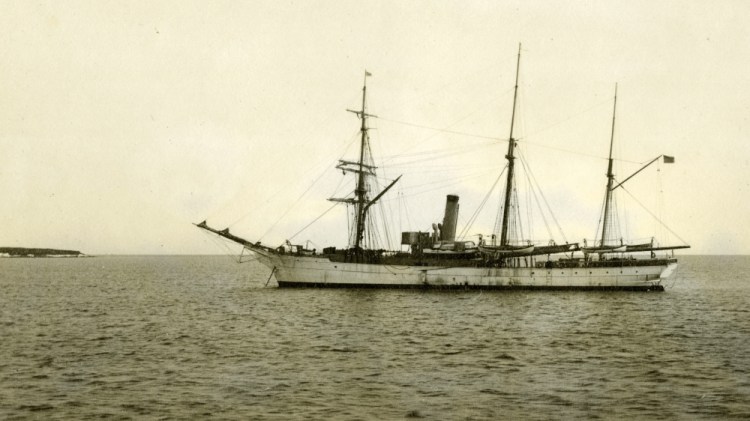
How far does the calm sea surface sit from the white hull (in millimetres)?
12392

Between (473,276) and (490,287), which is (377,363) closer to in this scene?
(473,276)

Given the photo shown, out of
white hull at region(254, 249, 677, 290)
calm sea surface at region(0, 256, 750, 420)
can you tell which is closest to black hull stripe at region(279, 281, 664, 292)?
white hull at region(254, 249, 677, 290)

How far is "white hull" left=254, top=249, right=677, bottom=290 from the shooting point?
5394cm

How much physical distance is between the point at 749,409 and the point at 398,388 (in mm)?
8963

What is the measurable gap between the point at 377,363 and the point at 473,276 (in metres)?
33.4

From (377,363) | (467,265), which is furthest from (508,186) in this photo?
(377,363)

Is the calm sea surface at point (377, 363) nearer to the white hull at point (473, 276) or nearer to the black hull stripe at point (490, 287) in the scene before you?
the white hull at point (473, 276)

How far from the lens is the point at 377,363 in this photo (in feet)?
72.3

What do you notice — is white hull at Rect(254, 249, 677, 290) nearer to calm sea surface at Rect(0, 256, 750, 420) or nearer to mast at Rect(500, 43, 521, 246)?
mast at Rect(500, 43, 521, 246)

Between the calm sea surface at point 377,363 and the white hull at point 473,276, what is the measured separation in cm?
1239

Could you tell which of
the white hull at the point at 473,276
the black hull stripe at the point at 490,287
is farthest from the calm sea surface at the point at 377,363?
the black hull stripe at the point at 490,287

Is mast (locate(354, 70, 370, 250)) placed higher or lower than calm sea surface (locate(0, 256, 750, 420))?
higher

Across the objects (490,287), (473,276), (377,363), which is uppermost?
(473,276)

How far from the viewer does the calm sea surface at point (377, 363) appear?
644 inches
